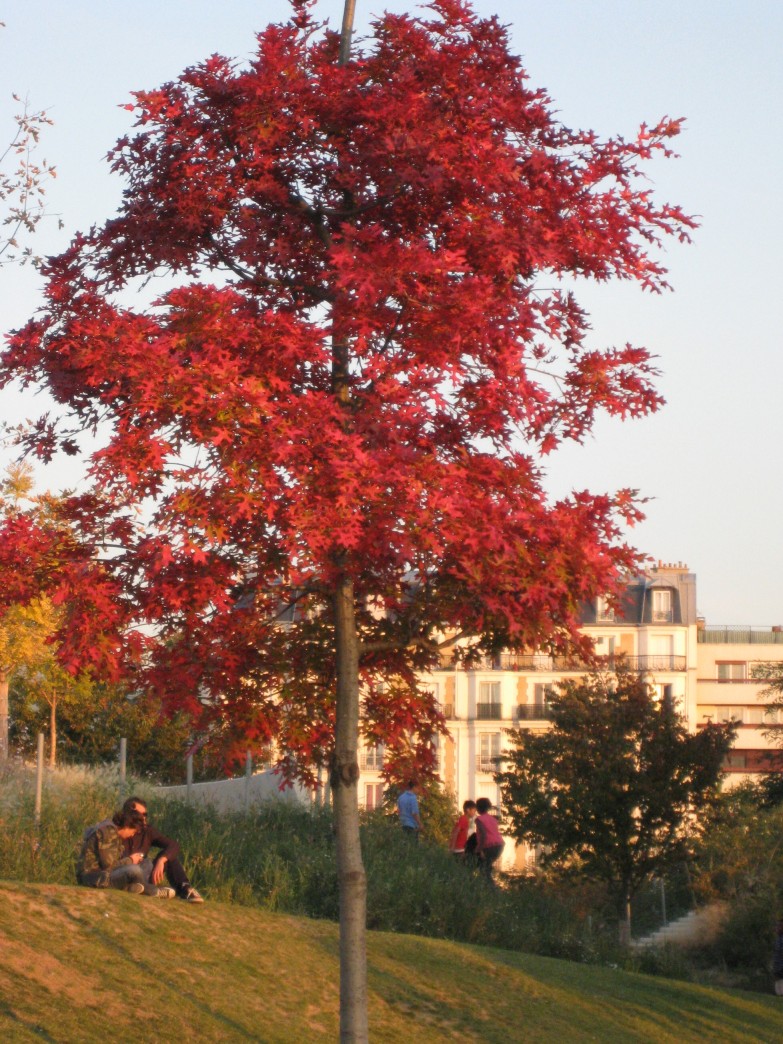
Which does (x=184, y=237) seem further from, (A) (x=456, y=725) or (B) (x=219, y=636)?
(A) (x=456, y=725)

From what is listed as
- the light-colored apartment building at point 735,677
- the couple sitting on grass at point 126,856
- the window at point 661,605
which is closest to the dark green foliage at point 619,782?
the couple sitting on grass at point 126,856

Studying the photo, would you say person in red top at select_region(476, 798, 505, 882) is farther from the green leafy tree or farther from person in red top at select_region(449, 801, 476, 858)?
the green leafy tree

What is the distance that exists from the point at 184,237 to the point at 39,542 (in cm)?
198

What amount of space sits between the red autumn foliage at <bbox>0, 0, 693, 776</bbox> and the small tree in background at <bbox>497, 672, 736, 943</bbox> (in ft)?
64.6

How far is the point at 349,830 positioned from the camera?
7.61 metres

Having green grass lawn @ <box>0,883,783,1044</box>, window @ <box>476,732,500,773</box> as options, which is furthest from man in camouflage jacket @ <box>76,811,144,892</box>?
window @ <box>476,732,500,773</box>

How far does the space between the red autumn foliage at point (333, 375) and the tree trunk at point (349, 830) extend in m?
0.15

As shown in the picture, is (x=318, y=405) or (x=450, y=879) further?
(x=450, y=879)

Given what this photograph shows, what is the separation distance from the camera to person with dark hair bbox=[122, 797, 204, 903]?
12.2 m

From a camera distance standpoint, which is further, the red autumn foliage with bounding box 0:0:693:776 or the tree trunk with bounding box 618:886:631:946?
the tree trunk with bounding box 618:886:631:946

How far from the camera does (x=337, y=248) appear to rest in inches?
277

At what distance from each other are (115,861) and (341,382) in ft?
20.4

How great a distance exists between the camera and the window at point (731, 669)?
323ft

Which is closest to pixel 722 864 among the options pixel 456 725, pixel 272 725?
pixel 272 725
